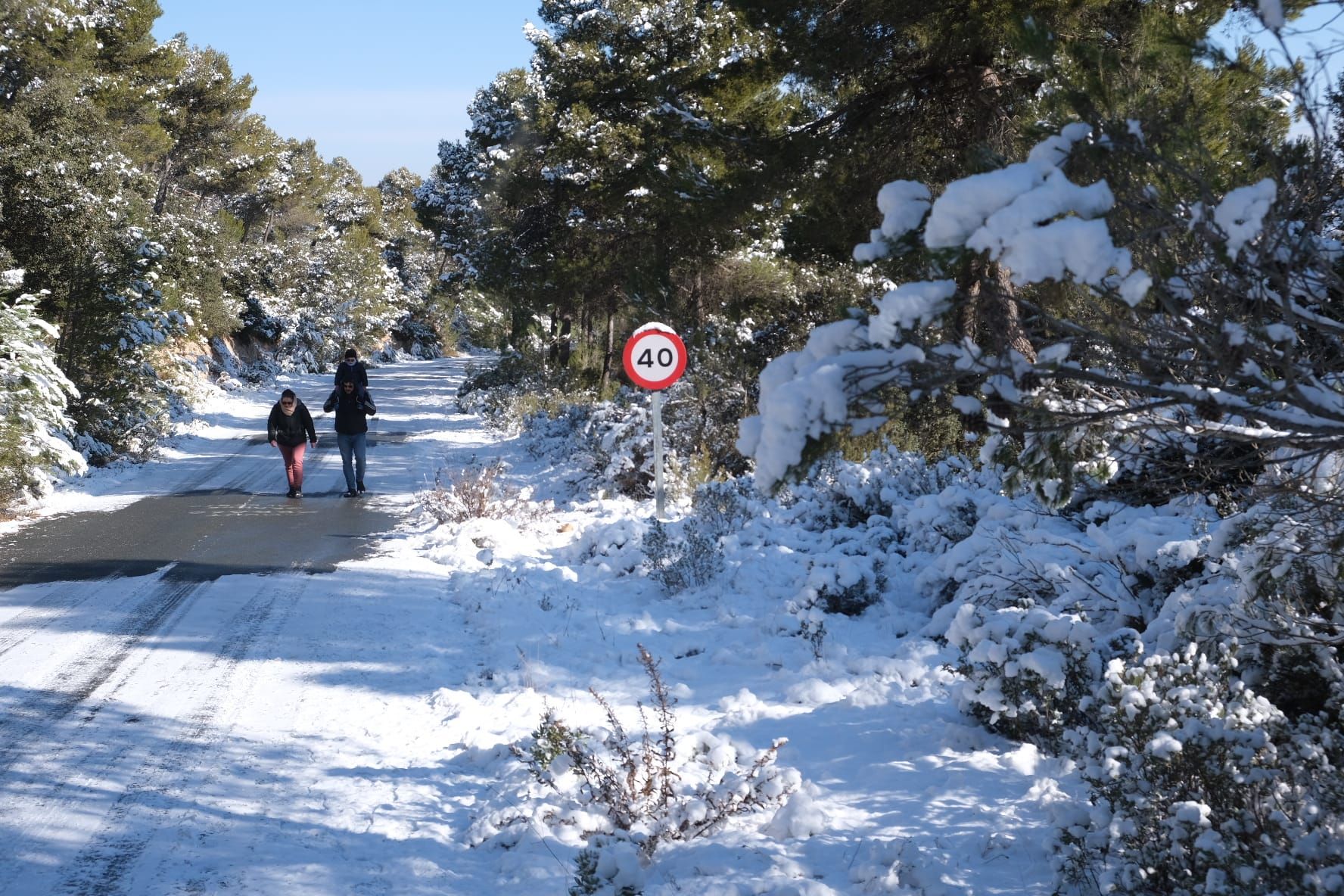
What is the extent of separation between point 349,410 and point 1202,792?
1159 centimetres

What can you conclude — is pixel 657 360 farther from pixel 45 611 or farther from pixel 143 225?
pixel 143 225

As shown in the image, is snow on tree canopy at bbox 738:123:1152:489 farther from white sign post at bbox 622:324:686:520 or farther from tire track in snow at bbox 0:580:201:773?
white sign post at bbox 622:324:686:520

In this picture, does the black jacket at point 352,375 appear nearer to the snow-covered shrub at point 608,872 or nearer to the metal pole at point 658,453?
the metal pole at point 658,453

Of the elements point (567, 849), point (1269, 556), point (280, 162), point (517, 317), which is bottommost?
point (567, 849)

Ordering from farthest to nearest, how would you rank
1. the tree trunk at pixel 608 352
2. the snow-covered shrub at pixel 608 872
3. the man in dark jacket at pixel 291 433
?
the tree trunk at pixel 608 352 → the man in dark jacket at pixel 291 433 → the snow-covered shrub at pixel 608 872

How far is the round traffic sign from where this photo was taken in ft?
30.9

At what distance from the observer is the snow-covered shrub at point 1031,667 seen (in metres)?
4.50

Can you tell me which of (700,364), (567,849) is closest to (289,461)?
(700,364)

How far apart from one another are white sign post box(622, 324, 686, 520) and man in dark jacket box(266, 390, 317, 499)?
566 cm

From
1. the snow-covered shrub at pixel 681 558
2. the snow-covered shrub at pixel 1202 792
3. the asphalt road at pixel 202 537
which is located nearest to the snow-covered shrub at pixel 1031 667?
the snow-covered shrub at pixel 1202 792

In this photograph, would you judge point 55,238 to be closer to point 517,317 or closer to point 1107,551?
point 517,317

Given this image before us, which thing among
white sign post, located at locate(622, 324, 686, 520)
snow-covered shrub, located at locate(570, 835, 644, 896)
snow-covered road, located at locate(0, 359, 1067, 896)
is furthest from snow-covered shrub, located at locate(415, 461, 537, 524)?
snow-covered shrub, located at locate(570, 835, 644, 896)

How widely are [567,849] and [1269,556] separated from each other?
287 centimetres

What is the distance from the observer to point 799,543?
844cm
